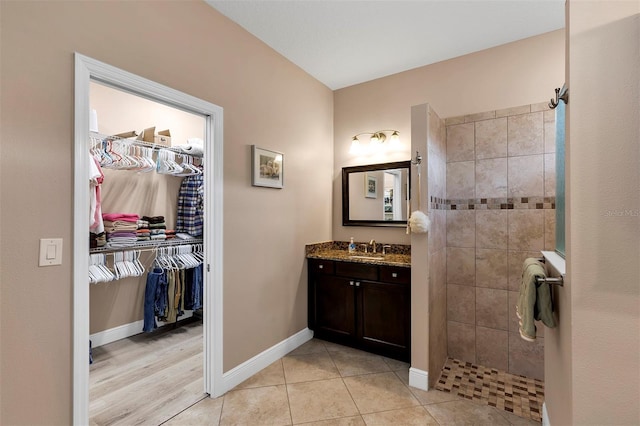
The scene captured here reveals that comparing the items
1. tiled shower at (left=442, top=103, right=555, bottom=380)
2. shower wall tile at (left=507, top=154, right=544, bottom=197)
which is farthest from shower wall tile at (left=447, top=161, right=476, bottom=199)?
shower wall tile at (left=507, top=154, right=544, bottom=197)

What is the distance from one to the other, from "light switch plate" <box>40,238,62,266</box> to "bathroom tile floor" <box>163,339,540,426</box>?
1.27 meters

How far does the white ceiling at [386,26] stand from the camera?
220 centimetres

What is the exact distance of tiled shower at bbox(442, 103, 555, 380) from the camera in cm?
249

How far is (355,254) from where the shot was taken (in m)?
3.28

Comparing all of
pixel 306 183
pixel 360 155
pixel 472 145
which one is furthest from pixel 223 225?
pixel 472 145

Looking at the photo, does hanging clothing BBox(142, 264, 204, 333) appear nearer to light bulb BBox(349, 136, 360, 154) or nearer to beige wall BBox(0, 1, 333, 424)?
beige wall BBox(0, 1, 333, 424)

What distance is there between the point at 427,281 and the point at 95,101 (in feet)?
11.5

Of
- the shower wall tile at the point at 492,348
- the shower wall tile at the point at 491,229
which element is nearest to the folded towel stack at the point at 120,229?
the shower wall tile at the point at 491,229

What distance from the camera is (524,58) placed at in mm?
2605

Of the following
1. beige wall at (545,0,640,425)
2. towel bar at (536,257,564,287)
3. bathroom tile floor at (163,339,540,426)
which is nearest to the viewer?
beige wall at (545,0,640,425)

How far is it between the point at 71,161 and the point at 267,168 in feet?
4.67

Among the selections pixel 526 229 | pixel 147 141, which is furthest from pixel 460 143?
pixel 147 141

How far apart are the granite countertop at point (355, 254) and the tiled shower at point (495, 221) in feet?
1.56

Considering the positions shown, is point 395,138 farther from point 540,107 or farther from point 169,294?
point 169,294
